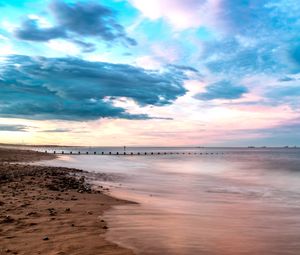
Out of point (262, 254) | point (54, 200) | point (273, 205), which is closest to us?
point (262, 254)

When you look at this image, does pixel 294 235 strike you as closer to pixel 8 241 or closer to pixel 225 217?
pixel 225 217

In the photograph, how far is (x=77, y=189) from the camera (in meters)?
19.0

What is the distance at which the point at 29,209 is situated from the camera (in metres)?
12.2

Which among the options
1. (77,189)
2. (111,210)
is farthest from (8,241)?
(77,189)

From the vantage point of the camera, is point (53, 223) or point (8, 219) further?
point (8, 219)

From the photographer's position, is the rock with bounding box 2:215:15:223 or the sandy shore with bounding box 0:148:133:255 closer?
the sandy shore with bounding box 0:148:133:255

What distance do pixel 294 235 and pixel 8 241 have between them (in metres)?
7.41

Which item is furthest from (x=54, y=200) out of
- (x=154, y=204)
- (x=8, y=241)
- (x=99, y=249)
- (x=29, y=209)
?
(x=99, y=249)

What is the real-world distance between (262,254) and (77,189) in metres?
13.0

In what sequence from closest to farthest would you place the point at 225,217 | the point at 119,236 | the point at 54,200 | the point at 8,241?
the point at 8,241 < the point at 119,236 < the point at 225,217 < the point at 54,200

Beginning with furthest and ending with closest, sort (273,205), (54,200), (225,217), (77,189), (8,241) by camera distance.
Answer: (77,189)
(273,205)
(54,200)
(225,217)
(8,241)

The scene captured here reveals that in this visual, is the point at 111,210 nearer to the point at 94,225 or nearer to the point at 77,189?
the point at 94,225

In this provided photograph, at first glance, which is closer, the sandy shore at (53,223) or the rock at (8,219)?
the sandy shore at (53,223)

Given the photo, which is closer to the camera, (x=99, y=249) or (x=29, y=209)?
(x=99, y=249)
